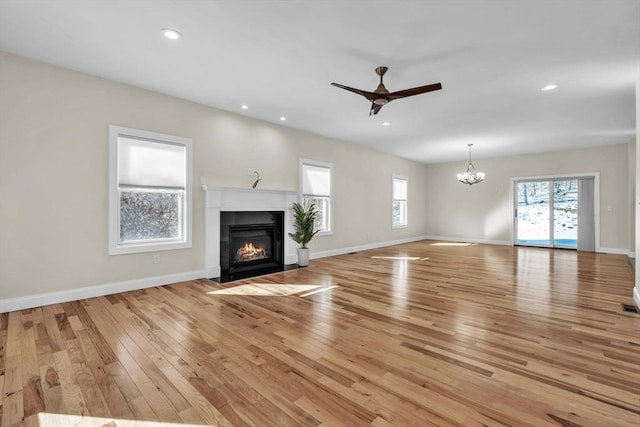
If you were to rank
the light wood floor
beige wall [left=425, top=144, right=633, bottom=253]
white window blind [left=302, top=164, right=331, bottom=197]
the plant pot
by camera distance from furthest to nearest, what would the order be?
beige wall [left=425, top=144, right=633, bottom=253], white window blind [left=302, top=164, right=331, bottom=197], the plant pot, the light wood floor

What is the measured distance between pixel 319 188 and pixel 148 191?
11.8ft

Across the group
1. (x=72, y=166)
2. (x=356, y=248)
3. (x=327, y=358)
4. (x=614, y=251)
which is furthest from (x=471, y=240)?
(x=72, y=166)

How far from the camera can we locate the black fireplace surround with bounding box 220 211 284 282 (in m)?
5.12

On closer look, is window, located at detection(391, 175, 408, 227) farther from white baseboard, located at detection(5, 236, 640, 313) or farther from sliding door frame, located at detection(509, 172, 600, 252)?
white baseboard, located at detection(5, 236, 640, 313)

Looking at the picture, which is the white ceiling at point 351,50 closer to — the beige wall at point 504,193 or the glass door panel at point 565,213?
the beige wall at point 504,193

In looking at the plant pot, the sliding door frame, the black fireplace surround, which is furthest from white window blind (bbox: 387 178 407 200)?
the black fireplace surround

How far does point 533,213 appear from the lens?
888 cm

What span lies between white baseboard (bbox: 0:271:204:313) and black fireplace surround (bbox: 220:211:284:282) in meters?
0.59

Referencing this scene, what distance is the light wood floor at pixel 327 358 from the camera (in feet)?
5.45

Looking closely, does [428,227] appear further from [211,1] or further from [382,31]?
[211,1]

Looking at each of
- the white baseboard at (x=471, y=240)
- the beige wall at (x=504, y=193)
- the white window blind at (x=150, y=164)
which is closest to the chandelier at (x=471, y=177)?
the beige wall at (x=504, y=193)

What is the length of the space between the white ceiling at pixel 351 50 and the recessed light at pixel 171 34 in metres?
0.06

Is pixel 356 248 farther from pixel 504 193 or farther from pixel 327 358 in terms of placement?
pixel 327 358

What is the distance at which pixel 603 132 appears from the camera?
6.46 meters
